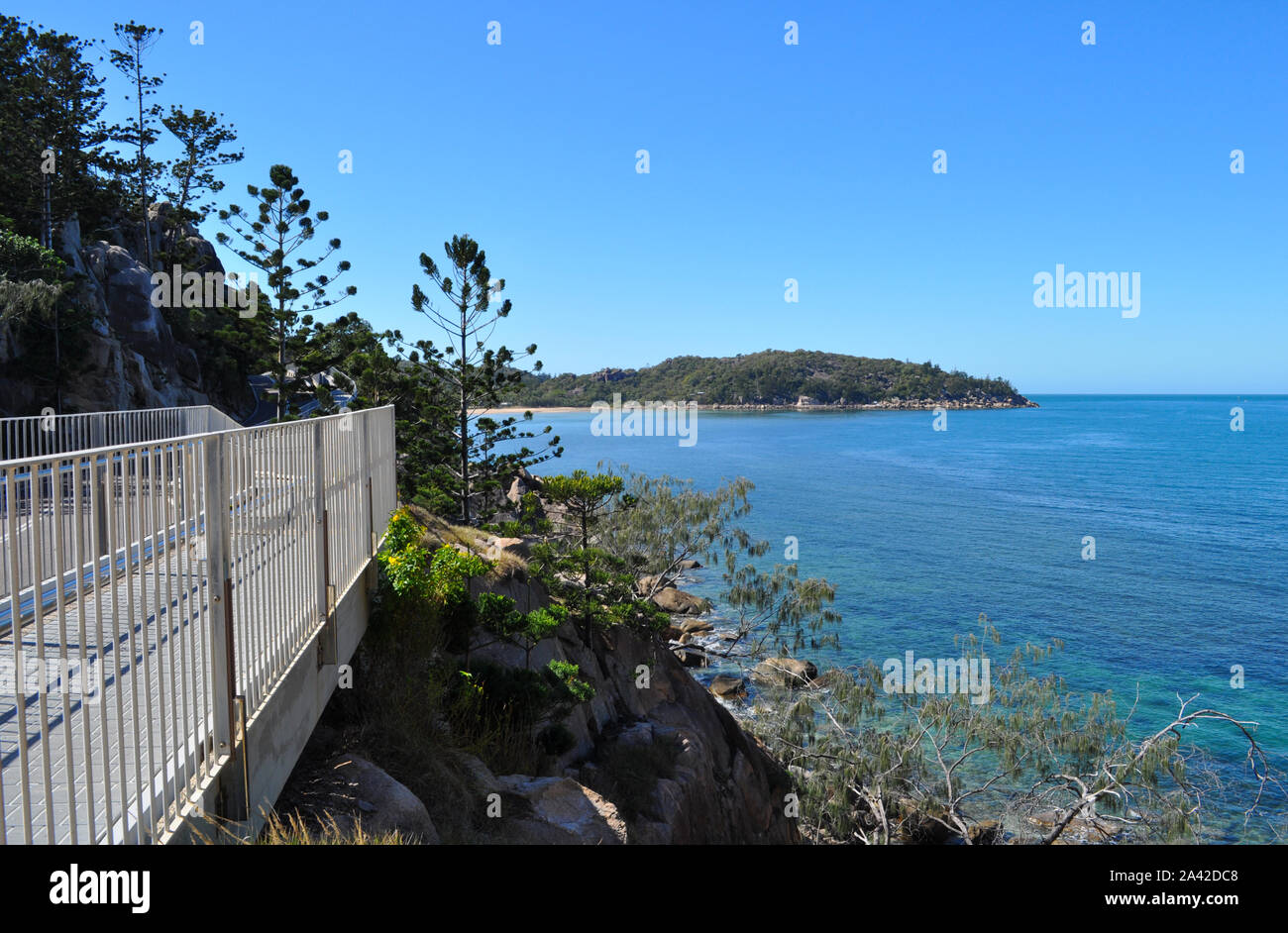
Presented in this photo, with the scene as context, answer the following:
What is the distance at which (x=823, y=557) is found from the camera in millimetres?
36656

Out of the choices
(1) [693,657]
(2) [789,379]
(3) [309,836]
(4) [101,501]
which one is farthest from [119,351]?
(2) [789,379]

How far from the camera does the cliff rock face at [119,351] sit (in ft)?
71.9

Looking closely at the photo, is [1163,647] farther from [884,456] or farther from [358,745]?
[884,456]

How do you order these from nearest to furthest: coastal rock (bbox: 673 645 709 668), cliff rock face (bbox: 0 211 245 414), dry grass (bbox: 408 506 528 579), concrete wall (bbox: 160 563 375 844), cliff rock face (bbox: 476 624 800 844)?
1. concrete wall (bbox: 160 563 375 844)
2. cliff rock face (bbox: 476 624 800 844)
3. dry grass (bbox: 408 506 528 579)
4. cliff rock face (bbox: 0 211 245 414)
5. coastal rock (bbox: 673 645 709 668)

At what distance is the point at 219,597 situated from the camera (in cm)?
364

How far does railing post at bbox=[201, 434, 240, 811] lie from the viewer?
359 centimetres

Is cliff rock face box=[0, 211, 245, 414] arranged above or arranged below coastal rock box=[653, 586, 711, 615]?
above

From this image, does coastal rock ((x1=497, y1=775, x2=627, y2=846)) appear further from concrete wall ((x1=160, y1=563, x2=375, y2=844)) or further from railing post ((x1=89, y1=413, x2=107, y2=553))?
railing post ((x1=89, y1=413, x2=107, y2=553))

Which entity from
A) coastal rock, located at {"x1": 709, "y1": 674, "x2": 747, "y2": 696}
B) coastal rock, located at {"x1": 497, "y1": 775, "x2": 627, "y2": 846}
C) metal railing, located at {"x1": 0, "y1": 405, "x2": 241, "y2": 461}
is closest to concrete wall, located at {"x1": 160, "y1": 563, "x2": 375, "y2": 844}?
coastal rock, located at {"x1": 497, "y1": 775, "x2": 627, "y2": 846}

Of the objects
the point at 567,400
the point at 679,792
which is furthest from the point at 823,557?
the point at 567,400

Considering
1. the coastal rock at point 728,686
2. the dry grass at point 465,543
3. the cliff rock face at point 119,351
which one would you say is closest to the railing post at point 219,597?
the dry grass at point 465,543

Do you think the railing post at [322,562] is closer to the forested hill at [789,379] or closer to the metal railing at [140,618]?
the metal railing at [140,618]

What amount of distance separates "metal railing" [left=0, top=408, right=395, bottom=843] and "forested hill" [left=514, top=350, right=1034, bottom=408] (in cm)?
13430
